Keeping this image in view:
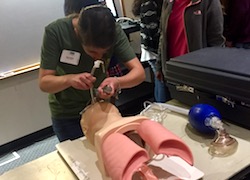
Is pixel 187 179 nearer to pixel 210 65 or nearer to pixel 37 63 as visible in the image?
pixel 210 65

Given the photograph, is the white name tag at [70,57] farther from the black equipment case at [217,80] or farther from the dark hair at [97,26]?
the black equipment case at [217,80]

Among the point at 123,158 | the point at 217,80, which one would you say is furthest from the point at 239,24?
the point at 123,158

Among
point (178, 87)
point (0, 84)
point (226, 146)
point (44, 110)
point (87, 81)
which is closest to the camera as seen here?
point (226, 146)

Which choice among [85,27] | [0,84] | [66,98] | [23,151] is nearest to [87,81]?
[85,27]

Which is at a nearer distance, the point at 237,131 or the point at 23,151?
the point at 237,131

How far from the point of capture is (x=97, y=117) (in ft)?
3.22

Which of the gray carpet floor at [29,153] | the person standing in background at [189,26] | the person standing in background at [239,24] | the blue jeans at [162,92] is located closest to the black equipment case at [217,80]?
the person standing in background at [189,26]

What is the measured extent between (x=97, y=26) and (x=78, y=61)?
0.88ft

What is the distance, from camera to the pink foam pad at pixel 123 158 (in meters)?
0.71

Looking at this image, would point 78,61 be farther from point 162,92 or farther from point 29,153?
point 29,153

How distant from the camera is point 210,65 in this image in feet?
3.50

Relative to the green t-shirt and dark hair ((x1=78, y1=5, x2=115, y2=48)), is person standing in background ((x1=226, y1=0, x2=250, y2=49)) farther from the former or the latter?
dark hair ((x1=78, y1=5, x2=115, y2=48))

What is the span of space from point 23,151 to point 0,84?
0.58 m

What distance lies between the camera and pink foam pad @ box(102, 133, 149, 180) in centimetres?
71
